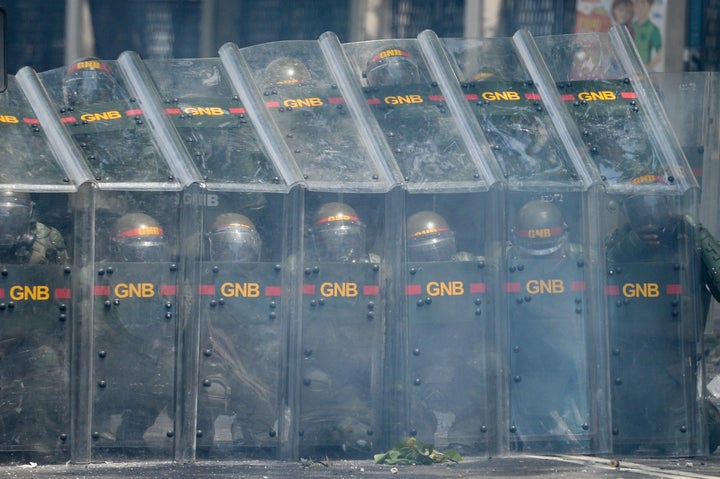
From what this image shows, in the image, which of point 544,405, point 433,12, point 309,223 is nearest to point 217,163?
point 309,223

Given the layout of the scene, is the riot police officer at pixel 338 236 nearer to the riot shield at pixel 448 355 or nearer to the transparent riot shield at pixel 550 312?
the riot shield at pixel 448 355


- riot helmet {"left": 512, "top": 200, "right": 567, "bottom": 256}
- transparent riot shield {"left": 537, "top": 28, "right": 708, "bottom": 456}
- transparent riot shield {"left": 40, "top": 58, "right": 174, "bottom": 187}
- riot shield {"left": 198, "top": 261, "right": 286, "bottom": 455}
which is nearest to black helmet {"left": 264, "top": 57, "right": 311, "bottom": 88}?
transparent riot shield {"left": 40, "top": 58, "right": 174, "bottom": 187}

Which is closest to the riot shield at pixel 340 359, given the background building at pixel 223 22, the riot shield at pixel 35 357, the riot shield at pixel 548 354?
the riot shield at pixel 548 354

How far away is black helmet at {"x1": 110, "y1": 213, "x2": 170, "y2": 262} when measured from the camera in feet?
26.5

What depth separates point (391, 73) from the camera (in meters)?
8.89

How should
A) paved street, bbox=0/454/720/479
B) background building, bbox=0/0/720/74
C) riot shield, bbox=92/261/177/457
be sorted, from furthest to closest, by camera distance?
1. background building, bbox=0/0/720/74
2. riot shield, bbox=92/261/177/457
3. paved street, bbox=0/454/720/479

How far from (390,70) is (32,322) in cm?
282

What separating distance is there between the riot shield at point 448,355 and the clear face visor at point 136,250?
1547 mm

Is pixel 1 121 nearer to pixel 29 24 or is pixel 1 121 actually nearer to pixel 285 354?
pixel 285 354

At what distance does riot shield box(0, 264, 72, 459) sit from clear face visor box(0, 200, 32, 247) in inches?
6.3

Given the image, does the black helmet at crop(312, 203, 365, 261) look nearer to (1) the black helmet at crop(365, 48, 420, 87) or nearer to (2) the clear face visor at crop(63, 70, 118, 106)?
(1) the black helmet at crop(365, 48, 420, 87)

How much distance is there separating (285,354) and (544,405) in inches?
65.0

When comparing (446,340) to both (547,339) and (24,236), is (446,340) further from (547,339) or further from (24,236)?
(24,236)

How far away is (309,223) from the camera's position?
8359 mm
